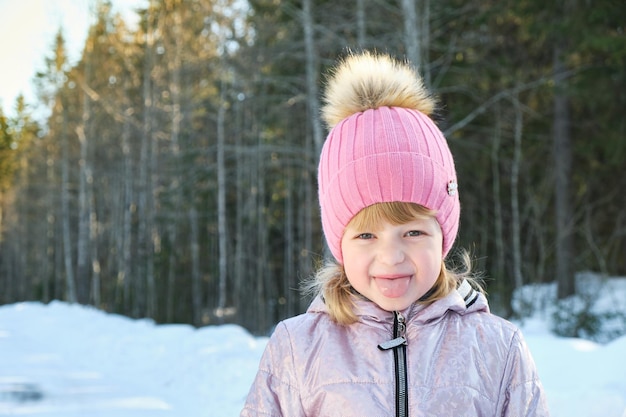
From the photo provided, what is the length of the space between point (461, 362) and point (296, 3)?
473 inches

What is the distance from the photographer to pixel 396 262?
182 cm

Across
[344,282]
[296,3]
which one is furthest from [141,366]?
[296,3]

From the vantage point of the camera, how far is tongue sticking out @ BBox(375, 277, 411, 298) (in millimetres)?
1827

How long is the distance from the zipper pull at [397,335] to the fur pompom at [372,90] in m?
0.61

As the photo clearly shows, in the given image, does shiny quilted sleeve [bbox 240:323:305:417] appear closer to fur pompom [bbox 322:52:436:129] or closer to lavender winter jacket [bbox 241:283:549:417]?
lavender winter jacket [bbox 241:283:549:417]

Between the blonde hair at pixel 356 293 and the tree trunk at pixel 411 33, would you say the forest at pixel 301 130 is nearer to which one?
the tree trunk at pixel 411 33

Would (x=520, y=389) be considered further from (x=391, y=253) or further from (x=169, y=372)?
(x=169, y=372)

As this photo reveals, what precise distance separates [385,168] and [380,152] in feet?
0.18

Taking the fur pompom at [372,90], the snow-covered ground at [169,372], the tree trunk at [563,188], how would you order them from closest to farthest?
the fur pompom at [372,90], the snow-covered ground at [169,372], the tree trunk at [563,188]

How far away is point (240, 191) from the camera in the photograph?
19297 mm

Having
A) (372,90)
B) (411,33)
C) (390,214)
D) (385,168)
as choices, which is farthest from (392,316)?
(411,33)

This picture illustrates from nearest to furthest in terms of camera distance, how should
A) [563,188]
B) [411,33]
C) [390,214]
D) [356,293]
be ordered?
1. [390,214]
2. [356,293]
3. [411,33]
4. [563,188]

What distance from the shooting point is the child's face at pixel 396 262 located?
1.83 m

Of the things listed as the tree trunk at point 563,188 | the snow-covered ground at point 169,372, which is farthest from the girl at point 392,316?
the tree trunk at point 563,188
